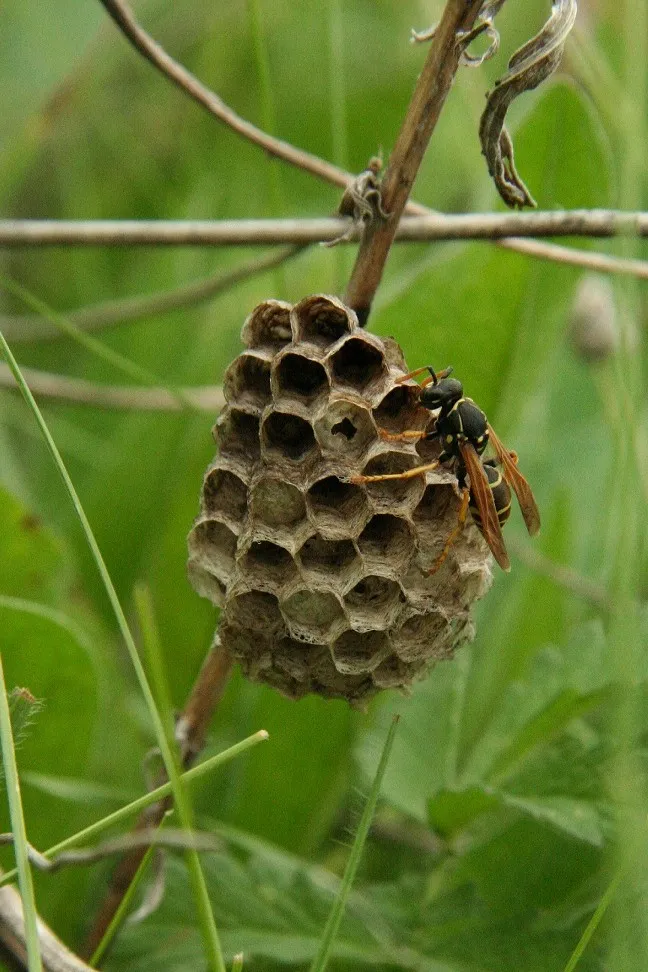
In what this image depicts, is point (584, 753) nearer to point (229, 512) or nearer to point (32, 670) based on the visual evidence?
point (229, 512)

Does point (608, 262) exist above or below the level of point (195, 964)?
above

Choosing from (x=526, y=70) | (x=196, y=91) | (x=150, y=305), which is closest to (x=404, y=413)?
(x=526, y=70)

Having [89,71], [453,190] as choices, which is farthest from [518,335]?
[89,71]

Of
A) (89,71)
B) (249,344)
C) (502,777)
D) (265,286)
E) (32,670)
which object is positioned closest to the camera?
(249,344)

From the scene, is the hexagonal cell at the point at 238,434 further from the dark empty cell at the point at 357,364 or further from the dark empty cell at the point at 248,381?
the dark empty cell at the point at 357,364

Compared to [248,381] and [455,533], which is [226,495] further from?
[455,533]
